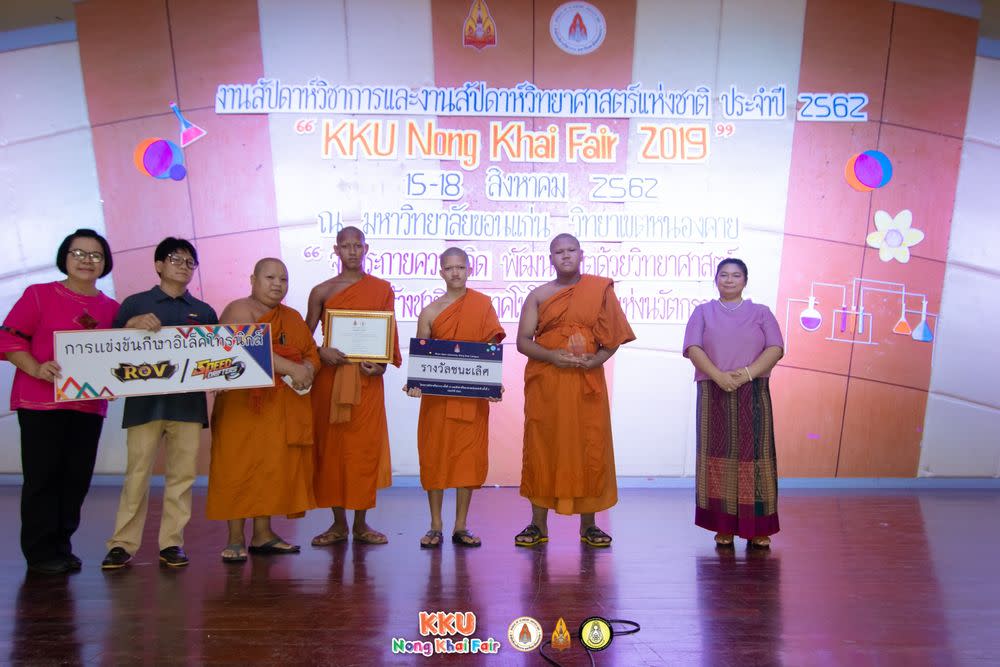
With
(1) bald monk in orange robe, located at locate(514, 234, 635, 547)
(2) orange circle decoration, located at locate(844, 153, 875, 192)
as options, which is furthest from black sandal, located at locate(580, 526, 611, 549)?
(2) orange circle decoration, located at locate(844, 153, 875, 192)

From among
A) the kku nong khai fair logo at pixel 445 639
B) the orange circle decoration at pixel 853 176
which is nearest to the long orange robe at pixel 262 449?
the kku nong khai fair logo at pixel 445 639

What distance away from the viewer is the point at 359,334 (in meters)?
3.71

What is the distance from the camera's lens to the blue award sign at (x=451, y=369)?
3715 millimetres

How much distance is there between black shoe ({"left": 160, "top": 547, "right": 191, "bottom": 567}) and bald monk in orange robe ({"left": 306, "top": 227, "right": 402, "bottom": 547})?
0.63m

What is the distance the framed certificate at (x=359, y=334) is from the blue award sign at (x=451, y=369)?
0.14 meters

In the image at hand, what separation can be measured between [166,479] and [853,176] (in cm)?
492

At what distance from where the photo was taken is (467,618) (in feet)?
8.03

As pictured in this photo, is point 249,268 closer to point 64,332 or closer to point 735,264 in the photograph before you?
point 64,332

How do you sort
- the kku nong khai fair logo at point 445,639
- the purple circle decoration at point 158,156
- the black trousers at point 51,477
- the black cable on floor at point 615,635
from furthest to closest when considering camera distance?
1. the purple circle decoration at point 158,156
2. the black trousers at point 51,477
3. the kku nong khai fair logo at point 445,639
4. the black cable on floor at point 615,635

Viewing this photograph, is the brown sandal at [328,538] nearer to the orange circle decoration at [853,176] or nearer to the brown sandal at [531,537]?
the brown sandal at [531,537]

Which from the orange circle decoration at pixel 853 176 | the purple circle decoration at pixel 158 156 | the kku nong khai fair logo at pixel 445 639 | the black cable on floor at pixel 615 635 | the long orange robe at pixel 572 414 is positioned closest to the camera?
the black cable on floor at pixel 615 635

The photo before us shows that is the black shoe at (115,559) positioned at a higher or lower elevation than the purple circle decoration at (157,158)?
lower

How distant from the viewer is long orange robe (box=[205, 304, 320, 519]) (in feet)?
11.0

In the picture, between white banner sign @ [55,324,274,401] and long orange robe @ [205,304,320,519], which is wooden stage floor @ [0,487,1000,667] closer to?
long orange robe @ [205,304,320,519]
